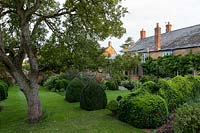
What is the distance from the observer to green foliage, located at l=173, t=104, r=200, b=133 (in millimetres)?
9273

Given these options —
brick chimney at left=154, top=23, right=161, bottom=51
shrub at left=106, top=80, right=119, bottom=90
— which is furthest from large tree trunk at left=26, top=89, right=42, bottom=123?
brick chimney at left=154, top=23, right=161, bottom=51

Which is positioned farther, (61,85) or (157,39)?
(157,39)

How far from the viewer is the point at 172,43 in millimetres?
43219

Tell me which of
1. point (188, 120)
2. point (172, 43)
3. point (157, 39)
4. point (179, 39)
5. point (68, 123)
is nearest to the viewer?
point (188, 120)

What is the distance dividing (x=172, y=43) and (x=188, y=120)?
3520 cm

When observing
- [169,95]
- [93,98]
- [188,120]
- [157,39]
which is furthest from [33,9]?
[157,39]

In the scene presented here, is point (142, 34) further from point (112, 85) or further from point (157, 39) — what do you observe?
point (112, 85)

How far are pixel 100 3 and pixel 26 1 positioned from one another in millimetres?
3769

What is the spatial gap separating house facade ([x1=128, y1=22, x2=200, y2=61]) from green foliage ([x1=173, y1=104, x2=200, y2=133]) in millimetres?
28608

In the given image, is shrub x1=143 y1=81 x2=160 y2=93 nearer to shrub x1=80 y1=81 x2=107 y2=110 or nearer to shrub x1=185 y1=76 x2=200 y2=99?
shrub x1=185 y1=76 x2=200 y2=99

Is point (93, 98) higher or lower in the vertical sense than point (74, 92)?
lower

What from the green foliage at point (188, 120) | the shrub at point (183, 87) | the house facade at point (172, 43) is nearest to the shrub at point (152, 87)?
the shrub at point (183, 87)

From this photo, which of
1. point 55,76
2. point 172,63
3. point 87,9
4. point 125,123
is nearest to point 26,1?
point 87,9

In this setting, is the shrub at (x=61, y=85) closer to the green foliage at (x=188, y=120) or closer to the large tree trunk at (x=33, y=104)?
the large tree trunk at (x=33, y=104)
